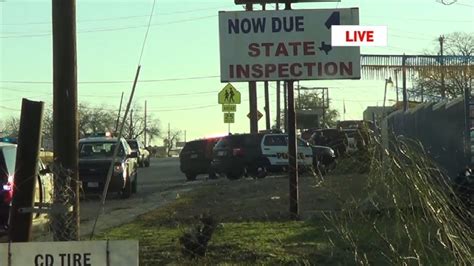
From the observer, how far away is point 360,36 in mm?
10664

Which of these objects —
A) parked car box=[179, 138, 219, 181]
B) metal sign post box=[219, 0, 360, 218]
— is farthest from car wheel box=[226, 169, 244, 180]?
metal sign post box=[219, 0, 360, 218]

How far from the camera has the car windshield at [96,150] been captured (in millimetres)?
20078

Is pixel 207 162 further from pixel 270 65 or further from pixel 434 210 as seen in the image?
pixel 434 210

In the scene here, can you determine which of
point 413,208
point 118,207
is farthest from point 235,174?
point 413,208

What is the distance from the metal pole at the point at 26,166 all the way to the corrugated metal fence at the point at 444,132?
5.06m

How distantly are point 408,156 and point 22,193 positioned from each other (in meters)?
2.99

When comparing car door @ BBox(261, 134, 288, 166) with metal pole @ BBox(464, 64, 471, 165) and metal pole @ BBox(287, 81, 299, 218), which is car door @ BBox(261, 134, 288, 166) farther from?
metal pole @ BBox(464, 64, 471, 165)

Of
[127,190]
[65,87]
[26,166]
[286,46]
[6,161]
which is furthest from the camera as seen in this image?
[127,190]

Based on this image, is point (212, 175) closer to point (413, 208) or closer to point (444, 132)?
point (444, 132)

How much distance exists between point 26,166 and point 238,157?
1996cm

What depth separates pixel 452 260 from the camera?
19.2 feet

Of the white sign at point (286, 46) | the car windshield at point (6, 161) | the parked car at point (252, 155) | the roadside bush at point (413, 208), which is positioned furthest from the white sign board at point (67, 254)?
the parked car at point (252, 155)

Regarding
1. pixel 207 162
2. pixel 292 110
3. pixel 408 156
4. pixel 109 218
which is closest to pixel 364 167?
pixel 408 156

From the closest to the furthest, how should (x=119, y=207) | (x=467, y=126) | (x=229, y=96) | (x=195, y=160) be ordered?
1. (x=467, y=126)
2. (x=119, y=207)
3. (x=229, y=96)
4. (x=195, y=160)
